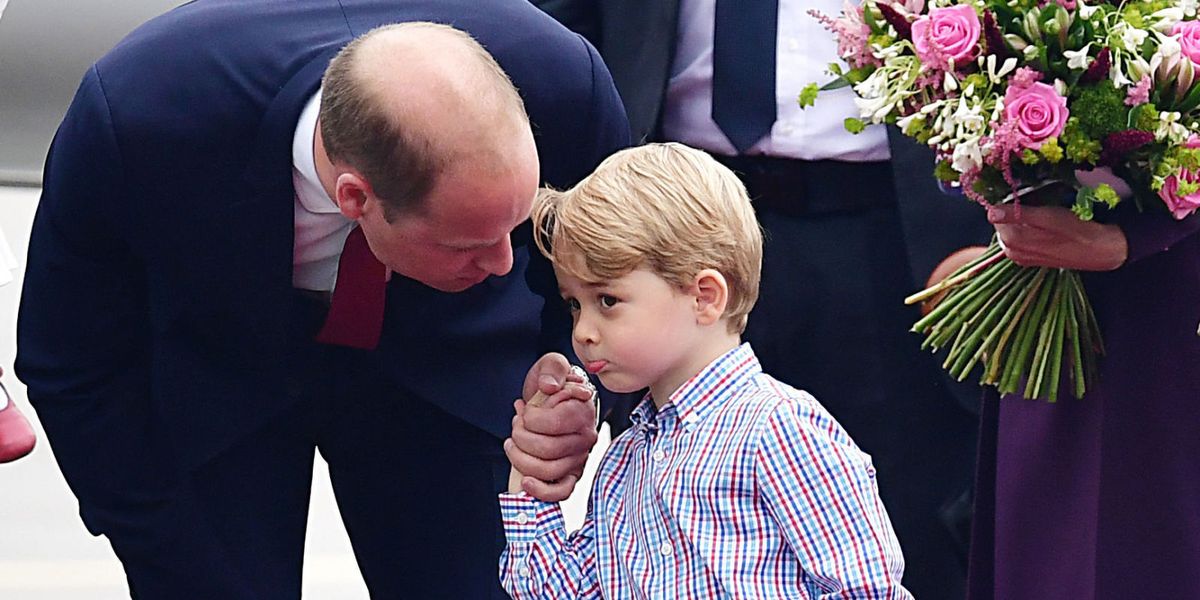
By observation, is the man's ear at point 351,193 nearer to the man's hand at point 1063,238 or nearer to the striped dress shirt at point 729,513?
the striped dress shirt at point 729,513

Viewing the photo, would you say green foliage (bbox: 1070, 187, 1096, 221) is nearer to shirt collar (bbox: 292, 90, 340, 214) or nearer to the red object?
shirt collar (bbox: 292, 90, 340, 214)

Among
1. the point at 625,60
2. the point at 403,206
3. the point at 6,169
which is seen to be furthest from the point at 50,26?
the point at 403,206

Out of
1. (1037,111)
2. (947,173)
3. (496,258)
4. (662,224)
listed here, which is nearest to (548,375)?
(496,258)

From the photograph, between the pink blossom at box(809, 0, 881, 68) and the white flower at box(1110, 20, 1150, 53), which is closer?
the white flower at box(1110, 20, 1150, 53)

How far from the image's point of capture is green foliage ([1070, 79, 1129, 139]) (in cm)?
258

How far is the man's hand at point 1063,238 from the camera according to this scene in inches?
107

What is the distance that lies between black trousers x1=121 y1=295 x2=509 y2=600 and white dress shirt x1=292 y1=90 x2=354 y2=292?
0.11 meters

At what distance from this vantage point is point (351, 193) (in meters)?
2.63

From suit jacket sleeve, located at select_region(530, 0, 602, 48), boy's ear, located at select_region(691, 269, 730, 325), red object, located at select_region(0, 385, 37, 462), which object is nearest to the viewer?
boy's ear, located at select_region(691, 269, 730, 325)

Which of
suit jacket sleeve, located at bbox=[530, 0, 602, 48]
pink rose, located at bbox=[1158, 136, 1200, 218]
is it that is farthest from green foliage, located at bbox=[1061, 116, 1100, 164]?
suit jacket sleeve, located at bbox=[530, 0, 602, 48]

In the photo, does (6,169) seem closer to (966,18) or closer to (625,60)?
(625,60)

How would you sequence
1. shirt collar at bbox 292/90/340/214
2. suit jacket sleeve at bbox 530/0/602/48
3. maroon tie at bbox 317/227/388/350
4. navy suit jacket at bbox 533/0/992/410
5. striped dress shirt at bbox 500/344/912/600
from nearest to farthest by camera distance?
striped dress shirt at bbox 500/344/912/600 < shirt collar at bbox 292/90/340/214 < maroon tie at bbox 317/227/388/350 < navy suit jacket at bbox 533/0/992/410 < suit jacket sleeve at bbox 530/0/602/48

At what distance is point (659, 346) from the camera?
249cm

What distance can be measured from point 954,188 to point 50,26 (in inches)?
211
